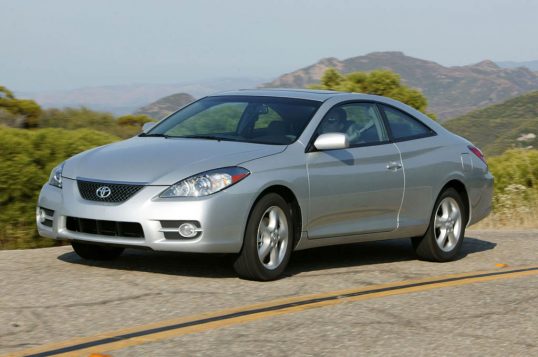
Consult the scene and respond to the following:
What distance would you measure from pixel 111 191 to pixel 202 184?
2.31 ft

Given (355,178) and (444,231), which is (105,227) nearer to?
(355,178)

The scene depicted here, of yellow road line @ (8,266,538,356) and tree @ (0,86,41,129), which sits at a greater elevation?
tree @ (0,86,41,129)

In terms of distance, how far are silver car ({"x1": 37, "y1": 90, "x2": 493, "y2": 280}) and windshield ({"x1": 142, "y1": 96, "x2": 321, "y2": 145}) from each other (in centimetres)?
1

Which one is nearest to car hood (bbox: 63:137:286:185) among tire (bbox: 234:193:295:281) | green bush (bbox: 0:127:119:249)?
tire (bbox: 234:193:295:281)

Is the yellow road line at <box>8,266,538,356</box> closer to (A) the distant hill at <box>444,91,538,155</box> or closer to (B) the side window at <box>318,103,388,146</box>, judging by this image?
(B) the side window at <box>318,103,388,146</box>

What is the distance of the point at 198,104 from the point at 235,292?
2733 millimetres

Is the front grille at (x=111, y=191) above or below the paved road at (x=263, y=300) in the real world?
above

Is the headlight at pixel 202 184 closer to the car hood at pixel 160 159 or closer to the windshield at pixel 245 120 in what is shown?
the car hood at pixel 160 159

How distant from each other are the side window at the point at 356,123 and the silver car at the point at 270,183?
0.5 inches

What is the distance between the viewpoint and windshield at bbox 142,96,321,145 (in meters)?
8.86

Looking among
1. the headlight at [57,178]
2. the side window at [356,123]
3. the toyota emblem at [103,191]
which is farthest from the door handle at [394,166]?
the headlight at [57,178]

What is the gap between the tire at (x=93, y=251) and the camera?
8789 millimetres

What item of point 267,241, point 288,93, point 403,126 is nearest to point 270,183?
point 267,241

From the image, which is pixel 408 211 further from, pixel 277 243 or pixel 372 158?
pixel 277 243
